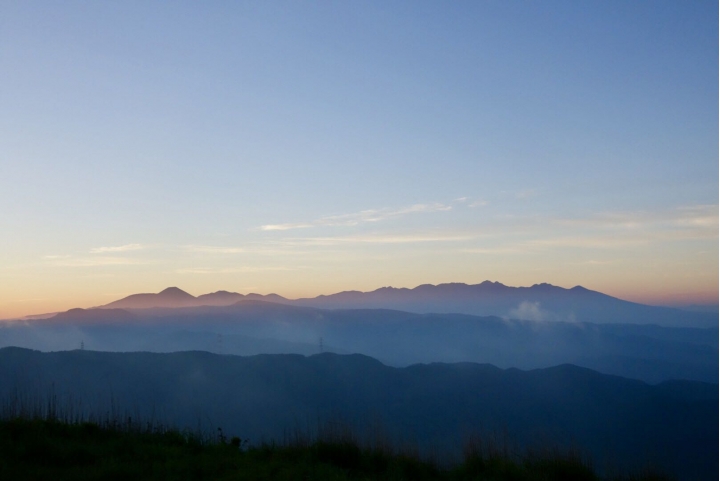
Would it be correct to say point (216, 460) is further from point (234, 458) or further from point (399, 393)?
point (399, 393)

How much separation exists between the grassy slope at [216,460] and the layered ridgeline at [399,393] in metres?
94.4

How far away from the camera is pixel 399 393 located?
141 m

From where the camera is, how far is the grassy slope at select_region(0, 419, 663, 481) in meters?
7.39

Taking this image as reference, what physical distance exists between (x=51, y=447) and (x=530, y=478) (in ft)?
24.0

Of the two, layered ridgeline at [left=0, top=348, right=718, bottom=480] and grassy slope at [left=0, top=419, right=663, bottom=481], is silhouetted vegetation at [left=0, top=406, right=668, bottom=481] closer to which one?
grassy slope at [left=0, top=419, right=663, bottom=481]

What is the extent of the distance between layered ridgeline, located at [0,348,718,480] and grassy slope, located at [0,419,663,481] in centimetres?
9444

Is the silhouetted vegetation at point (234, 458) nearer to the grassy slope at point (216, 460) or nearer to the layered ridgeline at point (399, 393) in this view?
the grassy slope at point (216, 460)

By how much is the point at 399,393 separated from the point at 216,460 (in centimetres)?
13865

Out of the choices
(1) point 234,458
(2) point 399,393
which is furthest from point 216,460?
(2) point 399,393

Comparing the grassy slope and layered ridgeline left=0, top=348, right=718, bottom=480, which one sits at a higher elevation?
the grassy slope

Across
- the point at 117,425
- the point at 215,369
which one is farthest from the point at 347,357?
the point at 117,425

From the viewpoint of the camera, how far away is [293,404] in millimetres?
124375

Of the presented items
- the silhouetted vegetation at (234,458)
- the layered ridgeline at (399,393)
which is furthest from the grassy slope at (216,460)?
the layered ridgeline at (399,393)

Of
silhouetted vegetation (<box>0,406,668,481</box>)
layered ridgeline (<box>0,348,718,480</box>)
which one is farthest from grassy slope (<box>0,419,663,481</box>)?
layered ridgeline (<box>0,348,718,480</box>)
